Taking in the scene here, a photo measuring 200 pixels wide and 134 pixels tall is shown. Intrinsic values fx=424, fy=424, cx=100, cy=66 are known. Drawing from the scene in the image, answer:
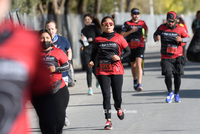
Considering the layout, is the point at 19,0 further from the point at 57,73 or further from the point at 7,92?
the point at 7,92

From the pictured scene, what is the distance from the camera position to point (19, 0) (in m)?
17.3

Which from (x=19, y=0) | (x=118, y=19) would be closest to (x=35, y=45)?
(x=19, y=0)

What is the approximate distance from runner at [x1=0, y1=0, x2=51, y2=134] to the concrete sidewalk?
8.38 ft

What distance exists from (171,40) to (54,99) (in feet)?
17.1

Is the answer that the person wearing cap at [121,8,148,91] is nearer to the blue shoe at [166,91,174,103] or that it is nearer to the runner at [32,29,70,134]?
the blue shoe at [166,91,174,103]

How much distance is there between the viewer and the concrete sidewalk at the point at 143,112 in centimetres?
683

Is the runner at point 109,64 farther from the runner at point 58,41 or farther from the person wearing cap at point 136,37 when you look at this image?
the person wearing cap at point 136,37

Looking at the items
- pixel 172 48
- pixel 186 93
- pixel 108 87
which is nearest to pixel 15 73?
pixel 108 87

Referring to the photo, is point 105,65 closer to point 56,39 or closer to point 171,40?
point 56,39

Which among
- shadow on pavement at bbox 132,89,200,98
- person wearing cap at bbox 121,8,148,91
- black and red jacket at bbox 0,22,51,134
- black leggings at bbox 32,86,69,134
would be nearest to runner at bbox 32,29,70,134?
black leggings at bbox 32,86,69,134

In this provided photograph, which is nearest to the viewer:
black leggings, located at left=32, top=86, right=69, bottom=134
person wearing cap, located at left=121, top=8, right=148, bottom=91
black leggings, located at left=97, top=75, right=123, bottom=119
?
black leggings, located at left=32, top=86, right=69, bottom=134

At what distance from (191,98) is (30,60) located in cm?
786

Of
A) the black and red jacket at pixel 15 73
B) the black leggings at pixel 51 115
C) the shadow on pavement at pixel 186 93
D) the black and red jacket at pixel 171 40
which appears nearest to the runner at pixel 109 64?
the black and red jacket at pixel 171 40

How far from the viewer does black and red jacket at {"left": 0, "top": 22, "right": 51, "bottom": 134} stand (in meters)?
1.99
